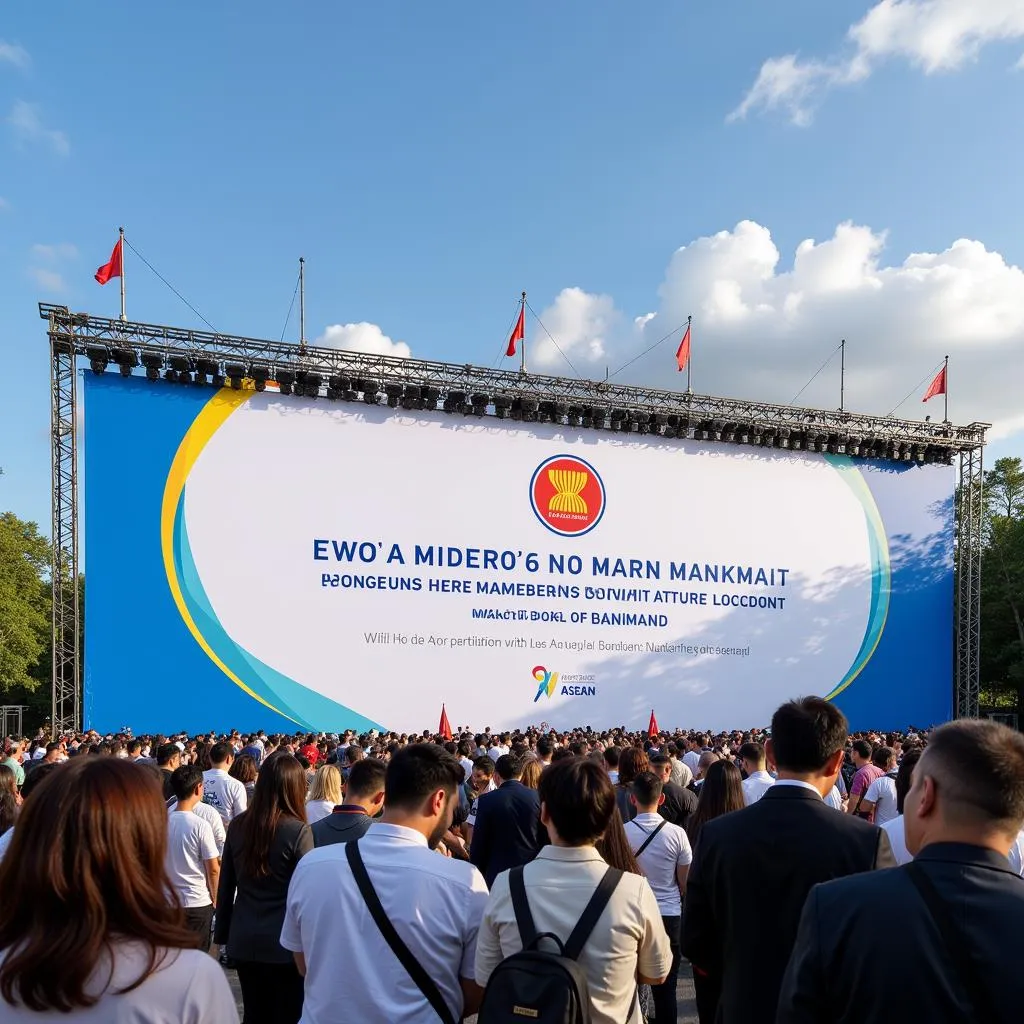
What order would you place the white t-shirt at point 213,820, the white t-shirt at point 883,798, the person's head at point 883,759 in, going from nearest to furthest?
the white t-shirt at point 213,820
the white t-shirt at point 883,798
the person's head at point 883,759

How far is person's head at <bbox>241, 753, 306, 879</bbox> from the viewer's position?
3373 millimetres

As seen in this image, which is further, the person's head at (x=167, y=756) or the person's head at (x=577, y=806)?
the person's head at (x=167, y=756)

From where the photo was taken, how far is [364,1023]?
6.94 ft

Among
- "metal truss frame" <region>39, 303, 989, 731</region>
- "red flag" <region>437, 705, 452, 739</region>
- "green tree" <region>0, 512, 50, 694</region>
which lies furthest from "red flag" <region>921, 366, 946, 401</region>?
"green tree" <region>0, 512, 50, 694</region>

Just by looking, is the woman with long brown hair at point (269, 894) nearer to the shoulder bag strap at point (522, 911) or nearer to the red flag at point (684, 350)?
the shoulder bag strap at point (522, 911)

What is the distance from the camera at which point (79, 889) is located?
1.31 metres

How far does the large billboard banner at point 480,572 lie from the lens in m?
15.0

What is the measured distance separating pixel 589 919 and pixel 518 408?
633 inches

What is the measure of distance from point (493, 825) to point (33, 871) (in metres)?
3.39

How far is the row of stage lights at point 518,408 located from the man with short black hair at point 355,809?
13280 mm

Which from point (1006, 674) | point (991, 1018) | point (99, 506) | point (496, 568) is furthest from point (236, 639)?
point (1006, 674)

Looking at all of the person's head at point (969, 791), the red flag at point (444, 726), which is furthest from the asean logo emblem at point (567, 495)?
the person's head at point (969, 791)

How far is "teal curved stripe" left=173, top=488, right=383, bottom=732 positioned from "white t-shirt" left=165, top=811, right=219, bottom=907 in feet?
37.7

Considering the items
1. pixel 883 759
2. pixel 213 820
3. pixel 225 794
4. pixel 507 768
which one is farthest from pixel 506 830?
pixel 883 759
